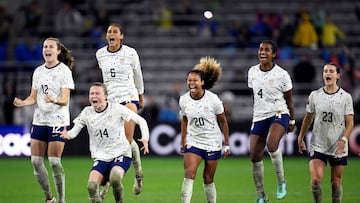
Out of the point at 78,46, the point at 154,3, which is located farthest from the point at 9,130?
the point at 154,3

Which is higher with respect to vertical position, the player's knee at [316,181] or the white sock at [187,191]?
the player's knee at [316,181]

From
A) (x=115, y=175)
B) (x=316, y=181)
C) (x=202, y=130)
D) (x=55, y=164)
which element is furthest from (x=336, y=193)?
(x=55, y=164)

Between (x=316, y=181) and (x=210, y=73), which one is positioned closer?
(x=316, y=181)

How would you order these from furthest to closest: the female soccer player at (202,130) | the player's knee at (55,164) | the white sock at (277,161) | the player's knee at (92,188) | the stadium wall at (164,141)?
1. the stadium wall at (164,141)
2. the white sock at (277,161)
3. the player's knee at (55,164)
4. the female soccer player at (202,130)
5. the player's knee at (92,188)

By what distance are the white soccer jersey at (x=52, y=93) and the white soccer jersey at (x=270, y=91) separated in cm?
316

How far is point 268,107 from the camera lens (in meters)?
15.2

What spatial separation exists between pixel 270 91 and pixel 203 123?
1.94m

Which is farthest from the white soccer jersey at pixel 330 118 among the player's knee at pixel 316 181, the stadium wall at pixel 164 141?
the stadium wall at pixel 164 141

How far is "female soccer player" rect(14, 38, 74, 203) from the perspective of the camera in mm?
14203

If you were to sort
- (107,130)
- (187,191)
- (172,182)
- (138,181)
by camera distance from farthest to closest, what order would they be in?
1. (172,182)
2. (138,181)
3. (187,191)
4. (107,130)

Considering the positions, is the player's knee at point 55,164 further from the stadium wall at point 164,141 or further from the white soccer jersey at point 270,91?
the stadium wall at point 164,141

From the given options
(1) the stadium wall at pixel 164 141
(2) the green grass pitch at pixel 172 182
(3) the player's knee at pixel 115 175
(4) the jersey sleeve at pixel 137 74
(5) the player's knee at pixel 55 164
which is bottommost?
(2) the green grass pitch at pixel 172 182

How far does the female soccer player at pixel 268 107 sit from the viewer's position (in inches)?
592

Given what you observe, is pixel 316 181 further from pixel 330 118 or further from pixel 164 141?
pixel 164 141
